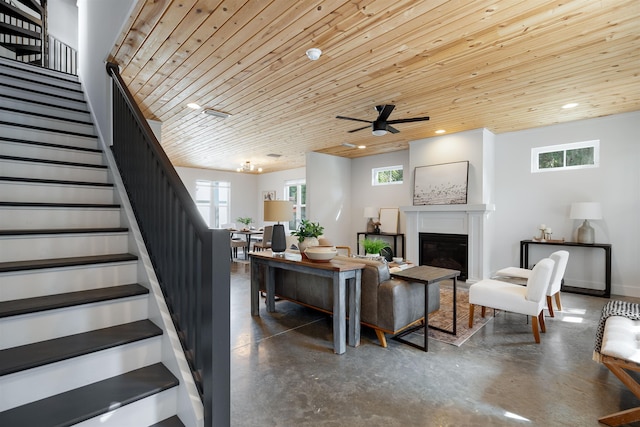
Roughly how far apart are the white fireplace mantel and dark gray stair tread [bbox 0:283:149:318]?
16.7 ft

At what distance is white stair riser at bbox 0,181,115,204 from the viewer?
80.7 inches

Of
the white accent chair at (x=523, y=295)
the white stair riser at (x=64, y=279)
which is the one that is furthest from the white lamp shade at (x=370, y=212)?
the white stair riser at (x=64, y=279)

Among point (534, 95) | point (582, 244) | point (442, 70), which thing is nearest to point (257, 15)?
point (442, 70)

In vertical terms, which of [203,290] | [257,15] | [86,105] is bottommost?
[203,290]

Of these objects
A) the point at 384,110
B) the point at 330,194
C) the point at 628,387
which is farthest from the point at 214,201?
the point at 628,387

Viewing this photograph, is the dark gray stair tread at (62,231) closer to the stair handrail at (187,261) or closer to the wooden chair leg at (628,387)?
the stair handrail at (187,261)

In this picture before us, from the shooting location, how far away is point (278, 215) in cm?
352

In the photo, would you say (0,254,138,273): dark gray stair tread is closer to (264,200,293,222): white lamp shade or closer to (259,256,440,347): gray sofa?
(264,200,293,222): white lamp shade

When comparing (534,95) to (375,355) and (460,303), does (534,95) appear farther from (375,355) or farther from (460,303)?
(375,355)

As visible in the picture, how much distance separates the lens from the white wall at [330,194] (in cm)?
708

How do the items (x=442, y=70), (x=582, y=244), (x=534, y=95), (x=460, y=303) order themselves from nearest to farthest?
1. (x=442, y=70)
2. (x=534, y=95)
3. (x=460, y=303)
4. (x=582, y=244)

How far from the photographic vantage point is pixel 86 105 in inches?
140

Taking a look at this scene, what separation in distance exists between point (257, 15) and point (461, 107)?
3.10m

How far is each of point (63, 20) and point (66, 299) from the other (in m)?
7.33
